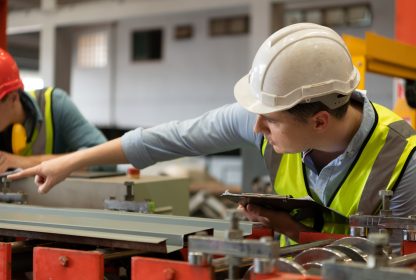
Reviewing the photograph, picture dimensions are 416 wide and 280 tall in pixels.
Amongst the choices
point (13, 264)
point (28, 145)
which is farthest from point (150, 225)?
point (28, 145)

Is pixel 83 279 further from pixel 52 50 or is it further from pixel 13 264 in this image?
pixel 52 50

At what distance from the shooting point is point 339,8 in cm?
671

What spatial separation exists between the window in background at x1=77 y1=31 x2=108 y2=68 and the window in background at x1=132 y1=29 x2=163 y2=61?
400mm

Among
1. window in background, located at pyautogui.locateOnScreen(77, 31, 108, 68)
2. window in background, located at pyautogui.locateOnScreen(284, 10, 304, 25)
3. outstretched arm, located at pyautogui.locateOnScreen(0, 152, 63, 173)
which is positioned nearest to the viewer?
outstretched arm, located at pyautogui.locateOnScreen(0, 152, 63, 173)

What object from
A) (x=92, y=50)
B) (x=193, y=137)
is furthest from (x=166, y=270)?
(x=92, y=50)

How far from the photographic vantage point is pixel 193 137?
62.9 inches

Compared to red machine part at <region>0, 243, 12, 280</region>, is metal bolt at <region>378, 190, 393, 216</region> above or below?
above

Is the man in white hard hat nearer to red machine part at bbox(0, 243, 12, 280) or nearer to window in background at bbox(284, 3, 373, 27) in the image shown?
red machine part at bbox(0, 243, 12, 280)

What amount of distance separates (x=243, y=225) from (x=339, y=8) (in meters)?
5.85

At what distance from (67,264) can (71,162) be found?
590 millimetres

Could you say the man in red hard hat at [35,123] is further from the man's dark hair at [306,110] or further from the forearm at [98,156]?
the man's dark hair at [306,110]

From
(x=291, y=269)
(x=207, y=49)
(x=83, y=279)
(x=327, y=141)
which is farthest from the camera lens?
(x=207, y=49)

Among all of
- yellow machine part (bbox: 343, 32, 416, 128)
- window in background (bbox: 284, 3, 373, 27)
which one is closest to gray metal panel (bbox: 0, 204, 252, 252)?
yellow machine part (bbox: 343, 32, 416, 128)

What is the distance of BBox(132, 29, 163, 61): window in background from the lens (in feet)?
25.7
